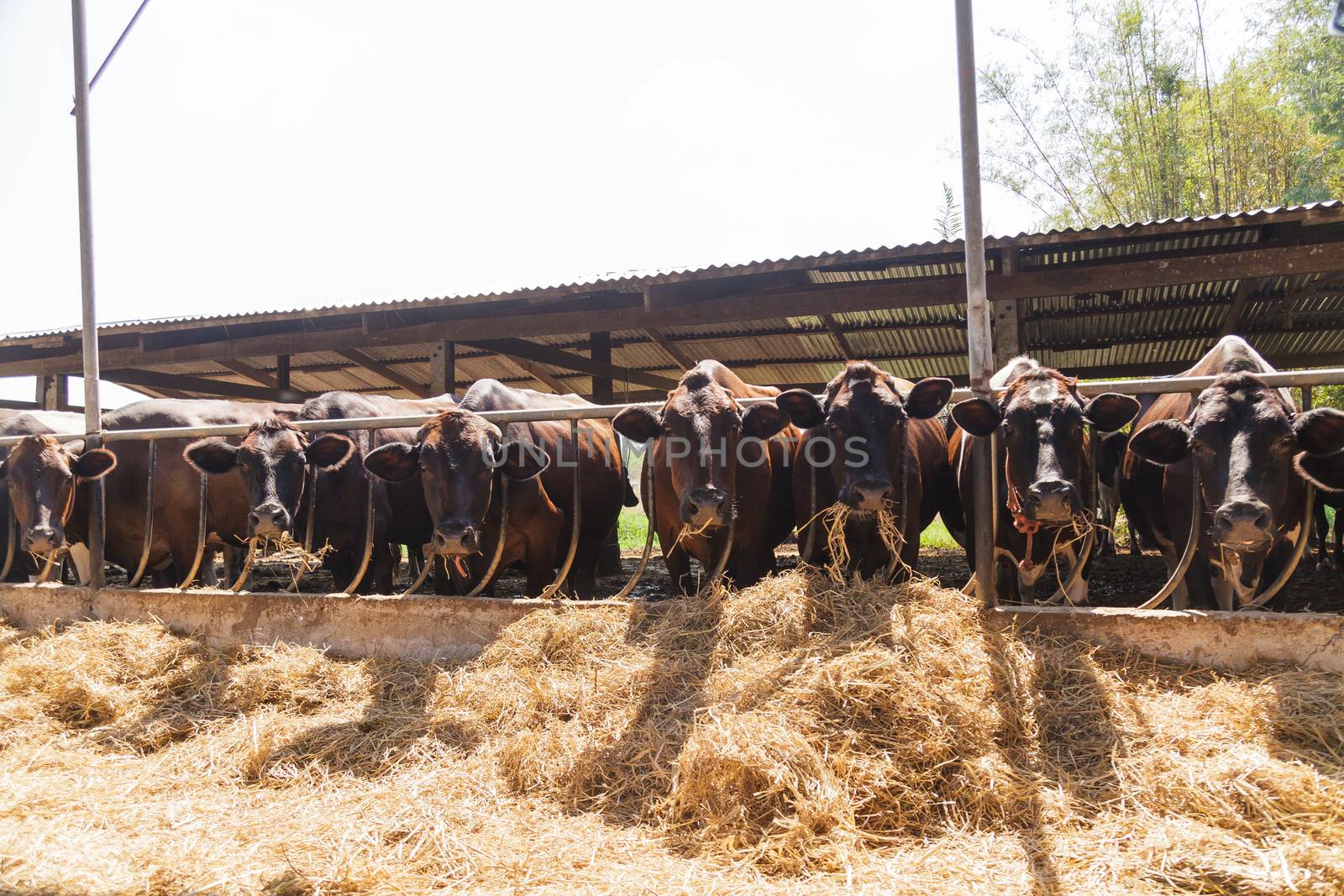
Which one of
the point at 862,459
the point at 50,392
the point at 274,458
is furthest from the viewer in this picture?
the point at 50,392

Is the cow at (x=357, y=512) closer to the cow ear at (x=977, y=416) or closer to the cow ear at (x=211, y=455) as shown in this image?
the cow ear at (x=211, y=455)

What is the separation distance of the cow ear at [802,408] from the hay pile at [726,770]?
3.73ft

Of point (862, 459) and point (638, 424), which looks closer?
point (862, 459)

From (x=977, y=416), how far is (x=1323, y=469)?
4.95ft

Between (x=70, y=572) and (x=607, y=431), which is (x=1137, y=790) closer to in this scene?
(x=607, y=431)

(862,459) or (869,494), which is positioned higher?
(862,459)

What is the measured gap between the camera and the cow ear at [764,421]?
5133 mm

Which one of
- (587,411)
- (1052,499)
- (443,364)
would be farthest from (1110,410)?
(443,364)

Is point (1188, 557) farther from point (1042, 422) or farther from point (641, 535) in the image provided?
point (641, 535)

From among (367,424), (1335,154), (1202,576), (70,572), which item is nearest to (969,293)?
(1202,576)

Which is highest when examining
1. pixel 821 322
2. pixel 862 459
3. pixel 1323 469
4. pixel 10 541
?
pixel 821 322

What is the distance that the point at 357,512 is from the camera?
6.82 metres

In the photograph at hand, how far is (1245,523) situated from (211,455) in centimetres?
591

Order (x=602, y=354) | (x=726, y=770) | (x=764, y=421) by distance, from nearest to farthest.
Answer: (x=726, y=770) → (x=764, y=421) → (x=602, y=354)
